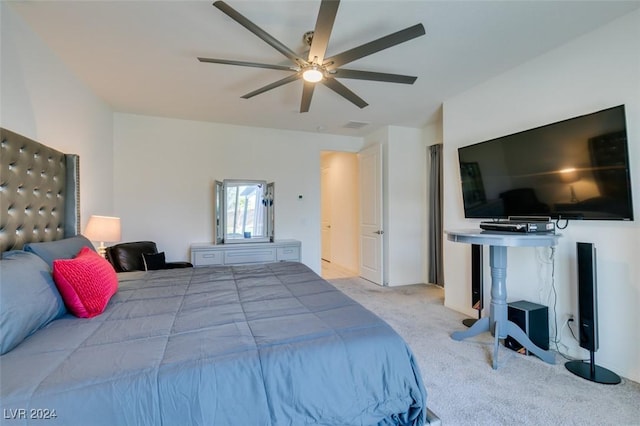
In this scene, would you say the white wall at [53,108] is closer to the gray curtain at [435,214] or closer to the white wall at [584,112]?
the white wall at [584,112]

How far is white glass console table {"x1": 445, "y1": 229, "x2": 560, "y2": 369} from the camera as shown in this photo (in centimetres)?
218

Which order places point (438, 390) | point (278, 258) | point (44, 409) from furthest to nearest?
point (278, 258), point (438, 390), point (44, 409)

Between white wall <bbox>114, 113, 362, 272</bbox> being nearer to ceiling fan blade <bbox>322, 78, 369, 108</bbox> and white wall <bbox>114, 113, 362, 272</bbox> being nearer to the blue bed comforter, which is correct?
ceiling fan blade <bbox>322, 78, 369, 108</bbox>

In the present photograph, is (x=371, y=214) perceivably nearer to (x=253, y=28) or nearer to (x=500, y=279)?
(x=500, y=279)

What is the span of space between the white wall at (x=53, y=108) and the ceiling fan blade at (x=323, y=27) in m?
2.08

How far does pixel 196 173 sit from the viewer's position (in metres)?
4.40

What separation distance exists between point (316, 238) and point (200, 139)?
247 centimetres

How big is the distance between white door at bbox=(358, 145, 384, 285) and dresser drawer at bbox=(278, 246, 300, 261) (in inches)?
54.1

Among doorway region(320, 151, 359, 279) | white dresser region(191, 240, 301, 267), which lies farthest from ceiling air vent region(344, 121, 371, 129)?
white dresser region(191, 240, 301, 267)

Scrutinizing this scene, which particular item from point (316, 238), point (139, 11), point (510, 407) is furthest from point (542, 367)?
point (139, 11)

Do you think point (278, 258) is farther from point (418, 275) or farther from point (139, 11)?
point (139, 11)

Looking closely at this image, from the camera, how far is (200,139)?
4.42 meters

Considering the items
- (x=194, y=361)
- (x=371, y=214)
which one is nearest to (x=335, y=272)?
(x=371, y=214)

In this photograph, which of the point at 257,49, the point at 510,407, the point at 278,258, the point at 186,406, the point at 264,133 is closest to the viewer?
the point at 186,406
